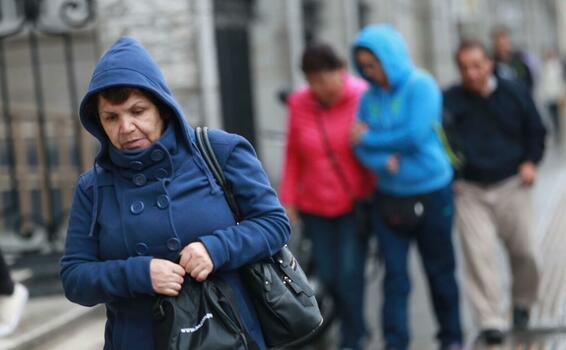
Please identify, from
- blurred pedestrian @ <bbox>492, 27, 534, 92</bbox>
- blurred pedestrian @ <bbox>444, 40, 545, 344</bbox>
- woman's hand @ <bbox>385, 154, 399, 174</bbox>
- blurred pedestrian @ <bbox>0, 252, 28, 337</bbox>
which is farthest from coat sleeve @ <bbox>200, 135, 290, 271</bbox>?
blurred pedestrian @ <bbox>492, 27, 534, 92</bbox>

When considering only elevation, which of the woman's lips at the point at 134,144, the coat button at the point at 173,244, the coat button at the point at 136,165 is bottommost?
the coat button at the point at 173,244

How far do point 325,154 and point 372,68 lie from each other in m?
0.59

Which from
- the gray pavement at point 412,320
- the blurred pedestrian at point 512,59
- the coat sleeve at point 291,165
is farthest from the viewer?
the blurred pedestrian at point 512,59

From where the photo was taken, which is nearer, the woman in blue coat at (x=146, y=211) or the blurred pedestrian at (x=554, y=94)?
the woman in blue coat at (x=146, y=211)

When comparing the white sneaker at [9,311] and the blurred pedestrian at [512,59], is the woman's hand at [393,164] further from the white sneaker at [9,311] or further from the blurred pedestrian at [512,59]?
the blurred pedestrian at [512,59]

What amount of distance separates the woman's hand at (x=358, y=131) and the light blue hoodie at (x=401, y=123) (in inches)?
1.0

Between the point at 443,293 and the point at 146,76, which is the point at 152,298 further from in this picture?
the point at 443,293

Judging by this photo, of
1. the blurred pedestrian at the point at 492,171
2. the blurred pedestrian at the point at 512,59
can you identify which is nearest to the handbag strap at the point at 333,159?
the blurred pedestrian at the point at 492,171

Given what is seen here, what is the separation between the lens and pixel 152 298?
3246mm

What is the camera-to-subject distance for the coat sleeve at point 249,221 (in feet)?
10.6

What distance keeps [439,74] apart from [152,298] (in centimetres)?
1523

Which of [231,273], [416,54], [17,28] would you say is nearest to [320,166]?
[17,28]

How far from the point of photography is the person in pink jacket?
633 cm

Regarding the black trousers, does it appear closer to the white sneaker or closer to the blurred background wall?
the white sneaker
